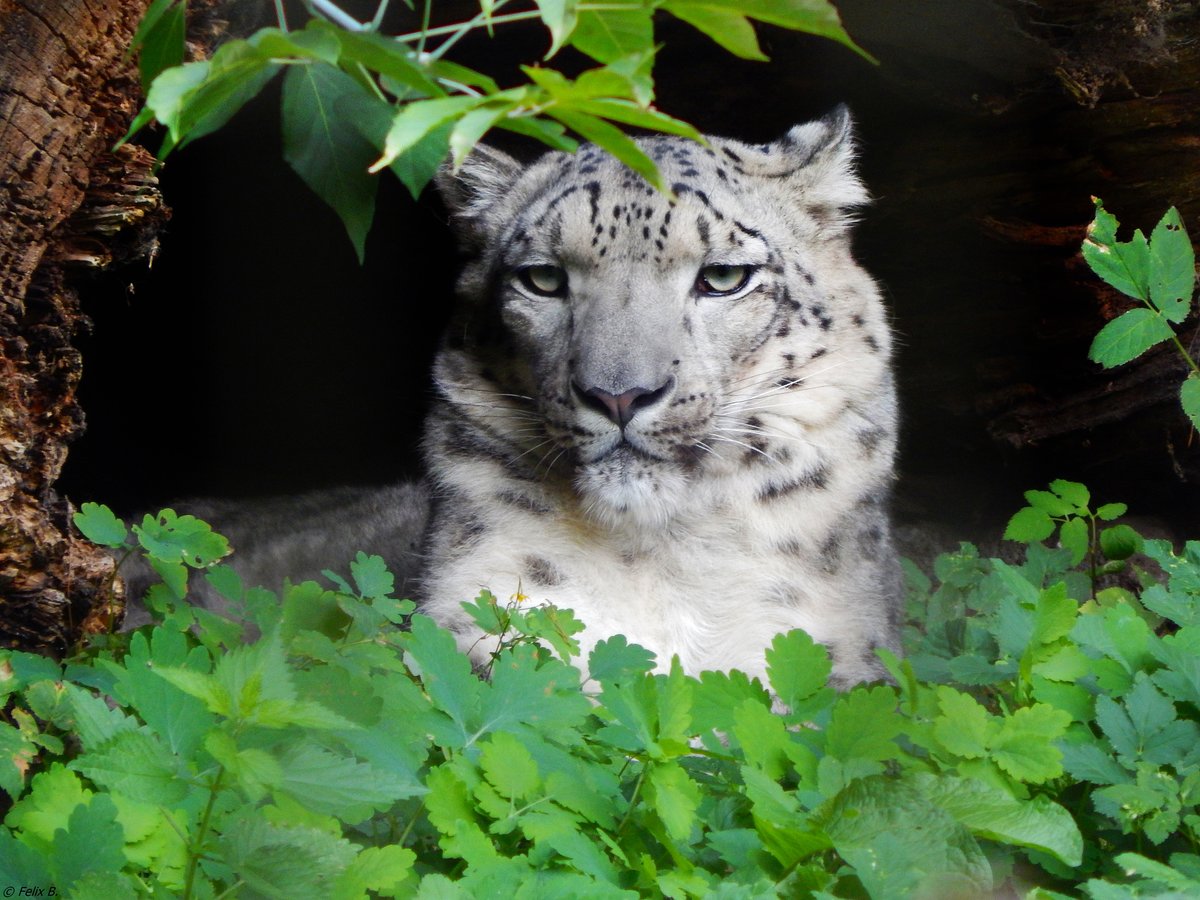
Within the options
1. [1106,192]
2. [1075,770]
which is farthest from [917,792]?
[1106,192]

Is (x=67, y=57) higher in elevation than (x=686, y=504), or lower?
higher

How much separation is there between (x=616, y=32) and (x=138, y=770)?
3.36 feet

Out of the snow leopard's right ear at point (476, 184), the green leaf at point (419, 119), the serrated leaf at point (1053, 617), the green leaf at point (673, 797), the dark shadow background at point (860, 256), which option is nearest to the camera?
the green leaf at point (419, 119)

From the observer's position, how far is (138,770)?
1.47 meters

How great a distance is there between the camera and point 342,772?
1488mm

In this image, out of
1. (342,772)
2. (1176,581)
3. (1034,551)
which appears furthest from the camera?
(1034,551)

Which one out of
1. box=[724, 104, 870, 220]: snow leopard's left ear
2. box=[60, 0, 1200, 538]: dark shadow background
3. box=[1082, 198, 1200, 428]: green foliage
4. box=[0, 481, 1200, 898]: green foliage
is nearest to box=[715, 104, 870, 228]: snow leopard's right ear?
box=[724, 104, 870, 220]: snow leopard's left ear

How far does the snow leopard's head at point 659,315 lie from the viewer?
3080mm

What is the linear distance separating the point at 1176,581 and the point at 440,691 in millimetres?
1847

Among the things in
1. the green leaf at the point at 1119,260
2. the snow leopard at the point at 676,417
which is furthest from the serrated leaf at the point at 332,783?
the green leaf at the point at 1119,260

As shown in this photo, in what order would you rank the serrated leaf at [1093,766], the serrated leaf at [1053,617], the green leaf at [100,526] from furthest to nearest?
1. the green leaf at [100,526]
2. the serrated leaf at [1053,617]
3. the serrated leaf at [1093,766]

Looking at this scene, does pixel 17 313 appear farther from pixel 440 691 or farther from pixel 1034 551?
pixel 1034 551

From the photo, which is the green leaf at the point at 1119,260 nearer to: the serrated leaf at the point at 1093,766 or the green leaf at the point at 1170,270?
the green leaf at the point at 1170,270

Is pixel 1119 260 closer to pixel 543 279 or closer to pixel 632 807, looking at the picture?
pixel 543 279
